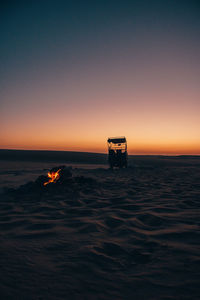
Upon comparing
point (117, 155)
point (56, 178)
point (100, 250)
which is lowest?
point (100, 250)

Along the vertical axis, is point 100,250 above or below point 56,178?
below

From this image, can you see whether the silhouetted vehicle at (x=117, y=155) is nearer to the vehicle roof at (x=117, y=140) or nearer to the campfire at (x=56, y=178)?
the vehicle roof at (x=117, y=140)

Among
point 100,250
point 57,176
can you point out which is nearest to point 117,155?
point 57,176

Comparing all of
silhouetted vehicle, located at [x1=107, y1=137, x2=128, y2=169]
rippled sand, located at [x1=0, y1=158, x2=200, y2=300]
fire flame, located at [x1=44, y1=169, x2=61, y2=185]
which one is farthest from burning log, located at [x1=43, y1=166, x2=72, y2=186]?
silhouetted vehicle, located at [x1=107, y1=137, x2=128, y2=169]

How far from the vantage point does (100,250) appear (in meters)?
2.50

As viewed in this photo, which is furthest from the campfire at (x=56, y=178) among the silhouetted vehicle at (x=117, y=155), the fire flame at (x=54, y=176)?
the silhouetted vehicle at (x=117, y=155)

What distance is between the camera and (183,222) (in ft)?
11.4

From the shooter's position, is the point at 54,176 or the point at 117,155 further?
the point at 117,155

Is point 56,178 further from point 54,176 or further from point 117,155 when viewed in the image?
point 117,155

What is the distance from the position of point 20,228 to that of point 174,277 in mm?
2549

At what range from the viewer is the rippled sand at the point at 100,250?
1761 mm

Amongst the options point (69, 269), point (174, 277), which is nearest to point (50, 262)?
point (69, 269)

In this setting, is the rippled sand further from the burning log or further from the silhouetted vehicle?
the silhouetted vehicle

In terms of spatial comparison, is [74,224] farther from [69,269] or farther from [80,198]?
[80,198]
